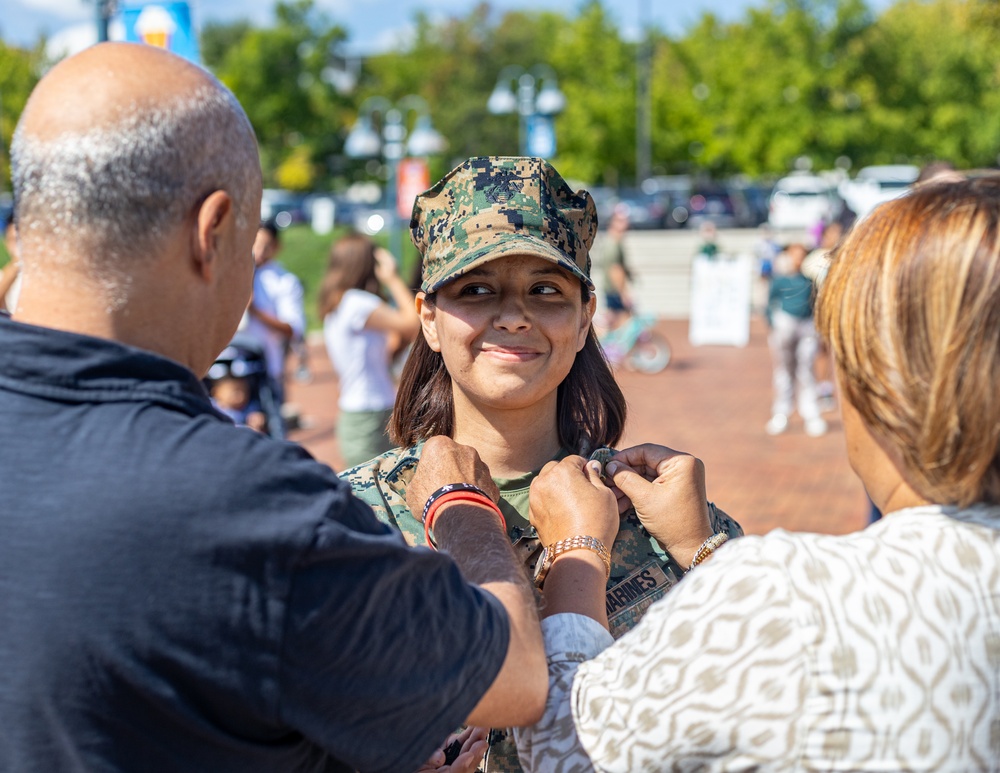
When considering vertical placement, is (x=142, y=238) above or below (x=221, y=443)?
above

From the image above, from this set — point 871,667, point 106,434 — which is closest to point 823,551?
point 871,667

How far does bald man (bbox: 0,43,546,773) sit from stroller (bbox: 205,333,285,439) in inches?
179

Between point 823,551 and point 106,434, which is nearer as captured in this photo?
point 106,434

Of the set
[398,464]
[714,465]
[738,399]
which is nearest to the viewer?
[398,464]

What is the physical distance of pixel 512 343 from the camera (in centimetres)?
214

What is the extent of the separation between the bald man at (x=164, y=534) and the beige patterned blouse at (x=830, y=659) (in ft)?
0.75

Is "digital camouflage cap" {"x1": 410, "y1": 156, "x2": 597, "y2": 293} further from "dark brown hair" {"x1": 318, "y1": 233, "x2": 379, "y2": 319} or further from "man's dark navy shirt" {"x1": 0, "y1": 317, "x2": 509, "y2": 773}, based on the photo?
"dark brown hair" {"x1": 318, "y1": 233, "x2": 379, "y2": 319}

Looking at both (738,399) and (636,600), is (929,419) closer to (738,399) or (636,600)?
(636,600)

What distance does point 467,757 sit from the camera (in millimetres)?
1797

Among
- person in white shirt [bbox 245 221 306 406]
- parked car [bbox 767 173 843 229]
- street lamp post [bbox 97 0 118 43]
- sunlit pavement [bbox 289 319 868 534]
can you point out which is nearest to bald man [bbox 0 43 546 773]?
sunlit pavement [bbox 289 319 868 534]

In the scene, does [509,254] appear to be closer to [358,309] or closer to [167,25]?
[167,25]

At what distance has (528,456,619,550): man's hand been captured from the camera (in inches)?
71.0

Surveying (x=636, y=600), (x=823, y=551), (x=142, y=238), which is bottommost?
(x=636, y=600)

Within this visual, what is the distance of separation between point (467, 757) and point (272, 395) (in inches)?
182
